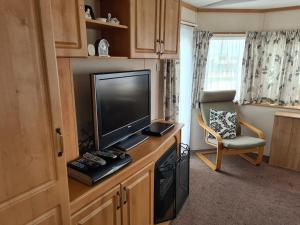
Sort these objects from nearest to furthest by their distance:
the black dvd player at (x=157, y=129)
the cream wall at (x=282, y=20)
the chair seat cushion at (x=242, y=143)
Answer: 1. the black dvd player at (x=157, y=129)
2. the chair seat cushion at (x=242, y=143)
3. the cream wall at (x=282, y=20)

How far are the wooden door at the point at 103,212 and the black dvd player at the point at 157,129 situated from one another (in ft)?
2.61

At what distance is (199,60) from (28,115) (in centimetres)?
306

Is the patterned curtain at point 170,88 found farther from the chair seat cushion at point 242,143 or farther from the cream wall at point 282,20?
the cream wall at point 282,20

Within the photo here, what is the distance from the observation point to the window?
11.7ft

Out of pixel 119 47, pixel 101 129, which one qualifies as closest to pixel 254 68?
pixel 119 47

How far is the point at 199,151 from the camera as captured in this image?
3.80 m

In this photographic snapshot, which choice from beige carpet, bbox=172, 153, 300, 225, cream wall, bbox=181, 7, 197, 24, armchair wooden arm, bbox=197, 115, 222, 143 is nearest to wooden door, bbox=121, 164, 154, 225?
beige carpet, bbox=172, 153, 300, 225

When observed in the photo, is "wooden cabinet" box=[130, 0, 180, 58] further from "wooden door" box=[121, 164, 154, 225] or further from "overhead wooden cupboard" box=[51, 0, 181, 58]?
"wooden door" box=[121, 164, 154, 225]

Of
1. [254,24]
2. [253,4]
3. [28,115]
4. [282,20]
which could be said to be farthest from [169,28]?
[282,20]

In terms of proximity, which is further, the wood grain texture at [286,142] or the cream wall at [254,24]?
the cream wall at [254,24]

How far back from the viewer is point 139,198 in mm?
1664

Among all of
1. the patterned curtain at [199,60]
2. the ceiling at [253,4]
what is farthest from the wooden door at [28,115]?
the patterned curtain at [199,60]

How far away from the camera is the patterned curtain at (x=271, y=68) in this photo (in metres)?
3.30

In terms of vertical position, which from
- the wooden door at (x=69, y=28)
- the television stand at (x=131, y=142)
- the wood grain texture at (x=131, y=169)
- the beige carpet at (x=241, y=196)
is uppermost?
the wooden door at (x=69, y=28)
